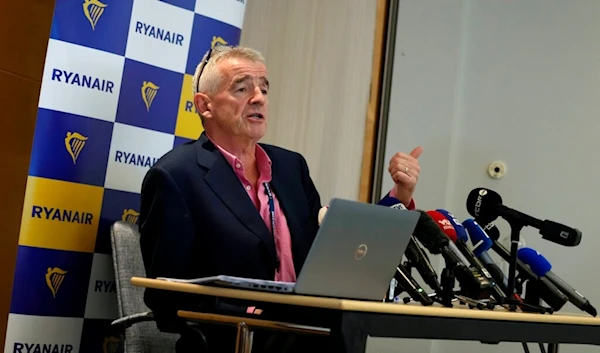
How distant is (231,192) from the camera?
7.74ft

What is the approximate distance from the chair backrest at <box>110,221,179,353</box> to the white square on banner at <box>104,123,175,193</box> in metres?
0.19

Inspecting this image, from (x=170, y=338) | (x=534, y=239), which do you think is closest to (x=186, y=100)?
(x=170, y=338)

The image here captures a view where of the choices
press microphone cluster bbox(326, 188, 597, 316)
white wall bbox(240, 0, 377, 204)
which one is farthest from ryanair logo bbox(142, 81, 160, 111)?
press microphone cluster bbox(326, 188, 597, 316)

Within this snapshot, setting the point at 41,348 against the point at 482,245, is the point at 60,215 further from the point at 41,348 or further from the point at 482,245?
the point at 482,245

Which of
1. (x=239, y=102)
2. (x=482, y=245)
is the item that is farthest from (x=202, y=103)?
(x=482, y=245)

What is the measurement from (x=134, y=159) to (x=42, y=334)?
0.66m

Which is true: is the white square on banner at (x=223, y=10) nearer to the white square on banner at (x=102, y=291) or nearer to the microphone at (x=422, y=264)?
the white square on banner at (x=102, y=291)

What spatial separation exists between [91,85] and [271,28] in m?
1.26

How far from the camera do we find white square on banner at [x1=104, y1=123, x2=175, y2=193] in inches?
110

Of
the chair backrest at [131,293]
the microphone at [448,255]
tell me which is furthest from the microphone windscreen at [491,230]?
the chair backrest at [131,293]

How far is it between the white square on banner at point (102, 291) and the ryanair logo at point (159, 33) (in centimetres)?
80

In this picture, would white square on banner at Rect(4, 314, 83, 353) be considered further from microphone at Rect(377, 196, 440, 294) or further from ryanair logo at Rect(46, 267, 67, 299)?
microphone at Rect(377, 196, 440, 294)

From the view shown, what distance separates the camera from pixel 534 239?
3436 mm

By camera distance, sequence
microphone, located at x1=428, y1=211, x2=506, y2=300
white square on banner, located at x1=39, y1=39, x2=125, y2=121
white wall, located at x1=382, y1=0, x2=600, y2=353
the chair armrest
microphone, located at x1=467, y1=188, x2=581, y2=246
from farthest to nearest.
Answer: white wall, located at x1=382, y1=0, x2=600, y2=353 → white square on banner, located at x1=39, y1=39, x2=125, y2=121 → the chair armrest → microphone, located at x1=467, y1=188, x2=581, y2=246 → microphone, located at x1=428, y1=211, x2=506, y2=300
